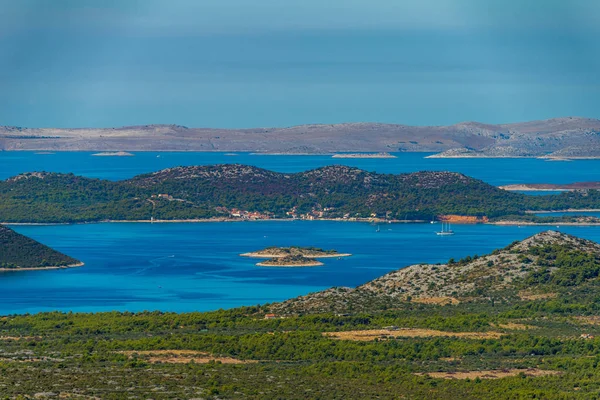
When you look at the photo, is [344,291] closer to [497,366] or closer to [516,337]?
[516,337]

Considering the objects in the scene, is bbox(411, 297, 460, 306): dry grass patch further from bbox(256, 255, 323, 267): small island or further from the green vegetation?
bbox(256, 255, 323, 267): small island

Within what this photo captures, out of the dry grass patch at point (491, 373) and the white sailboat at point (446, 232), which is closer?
the dry grass patch at point (491, 373)

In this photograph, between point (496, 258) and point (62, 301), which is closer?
point (496, 258)

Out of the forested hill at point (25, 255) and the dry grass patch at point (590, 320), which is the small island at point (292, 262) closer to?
the forested hill at point (25, 255)

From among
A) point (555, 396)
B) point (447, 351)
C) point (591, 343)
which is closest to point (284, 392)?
point (555, 396)

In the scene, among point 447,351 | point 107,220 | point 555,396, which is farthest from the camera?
point 107,220

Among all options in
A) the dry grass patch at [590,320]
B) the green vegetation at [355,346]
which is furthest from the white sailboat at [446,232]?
the dry grass patch at [590,320]
